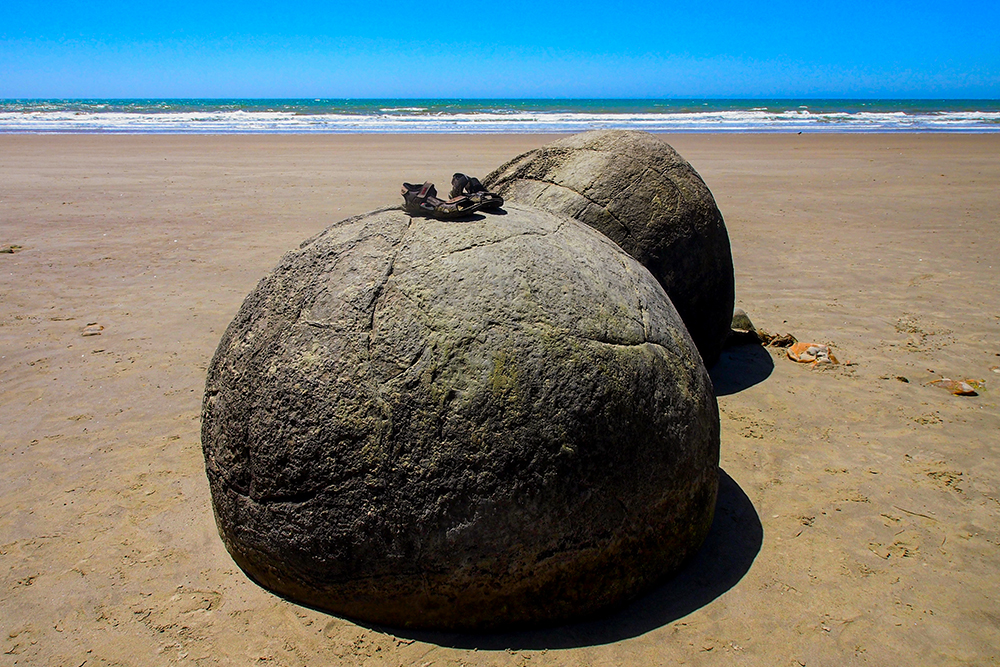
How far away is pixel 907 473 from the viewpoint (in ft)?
12.3

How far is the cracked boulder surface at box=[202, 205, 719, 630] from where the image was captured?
2352 millimetres

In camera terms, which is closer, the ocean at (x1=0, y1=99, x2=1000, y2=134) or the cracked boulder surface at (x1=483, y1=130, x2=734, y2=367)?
the cracked boulder surface at (x1=483, y1=130, x2=734, y2=367)

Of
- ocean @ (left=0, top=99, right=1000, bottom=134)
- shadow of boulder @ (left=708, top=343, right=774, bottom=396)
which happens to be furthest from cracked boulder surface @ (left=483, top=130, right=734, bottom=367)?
ocean @ (left=0, top=99, right=1000, bottom=134)

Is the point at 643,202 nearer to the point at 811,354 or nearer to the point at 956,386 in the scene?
the point at 811,354

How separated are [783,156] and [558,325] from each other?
19156 mm

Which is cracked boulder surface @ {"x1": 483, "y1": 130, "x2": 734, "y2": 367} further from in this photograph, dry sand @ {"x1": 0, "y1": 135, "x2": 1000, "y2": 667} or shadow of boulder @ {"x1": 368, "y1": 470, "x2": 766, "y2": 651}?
shadow of boulder @ {"x1": 368, "y1": 470, "x2": 766, "y2": 651}

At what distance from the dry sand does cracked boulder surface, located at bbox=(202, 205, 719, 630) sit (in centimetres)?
21

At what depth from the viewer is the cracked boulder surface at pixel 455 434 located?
2.35 metres

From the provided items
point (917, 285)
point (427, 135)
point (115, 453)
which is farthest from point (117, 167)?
point (917, 285)

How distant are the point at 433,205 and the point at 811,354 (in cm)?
374

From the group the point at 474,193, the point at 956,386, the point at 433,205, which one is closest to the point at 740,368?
the point at 956,386

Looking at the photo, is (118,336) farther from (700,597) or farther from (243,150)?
(243,150)

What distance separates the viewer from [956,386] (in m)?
4.79

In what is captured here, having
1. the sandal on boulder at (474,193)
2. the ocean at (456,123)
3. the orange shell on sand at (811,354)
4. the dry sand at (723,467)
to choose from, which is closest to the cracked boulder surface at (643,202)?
the dry sand at (723,467)
